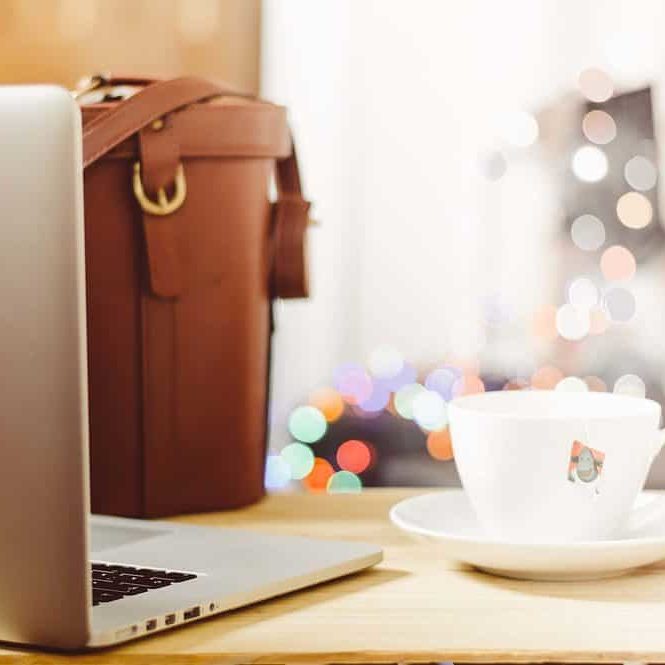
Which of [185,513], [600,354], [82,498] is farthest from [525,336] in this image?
[82,498]

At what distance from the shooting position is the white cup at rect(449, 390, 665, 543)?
75 cm

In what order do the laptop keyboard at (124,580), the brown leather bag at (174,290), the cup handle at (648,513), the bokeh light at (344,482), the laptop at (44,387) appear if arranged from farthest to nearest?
the bokeh light at (344,482)
the brown leather bag at (174,290)
the cup handle at (648,513)
the laptop keyboard at (124,580)
the laptop at (44,387)

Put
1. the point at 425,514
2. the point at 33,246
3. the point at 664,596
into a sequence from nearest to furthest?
the point at 33,246 < the point at 664,596 < the point at 425,514

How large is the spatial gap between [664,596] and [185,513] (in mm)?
375

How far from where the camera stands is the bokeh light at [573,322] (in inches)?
64.9

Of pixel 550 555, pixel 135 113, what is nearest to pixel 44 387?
pixel 550 555

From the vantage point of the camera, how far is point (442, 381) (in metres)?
1.63

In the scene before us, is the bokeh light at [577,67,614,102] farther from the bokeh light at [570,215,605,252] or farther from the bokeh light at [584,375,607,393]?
the bokeh light at [584,375,607,393]

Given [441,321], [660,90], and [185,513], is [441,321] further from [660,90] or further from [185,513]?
[185,513]

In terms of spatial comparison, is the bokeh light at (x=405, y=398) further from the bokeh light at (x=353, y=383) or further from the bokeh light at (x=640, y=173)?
the bokeh light at (x=640, y=173)

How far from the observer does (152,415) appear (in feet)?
3.16

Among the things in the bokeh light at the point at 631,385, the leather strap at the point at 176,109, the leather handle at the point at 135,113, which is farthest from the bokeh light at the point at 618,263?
the leather handle at the point at 135,113

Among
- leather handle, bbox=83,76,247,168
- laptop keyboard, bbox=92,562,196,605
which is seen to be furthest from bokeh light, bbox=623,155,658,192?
laptop keyboard, bbox=92,562,196,605

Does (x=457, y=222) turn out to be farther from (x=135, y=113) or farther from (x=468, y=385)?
(x=135, y=113)
